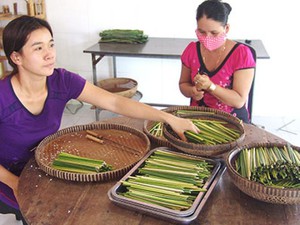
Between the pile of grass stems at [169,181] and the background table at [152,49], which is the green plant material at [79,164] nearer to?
the pile of grass stems at [169,181]

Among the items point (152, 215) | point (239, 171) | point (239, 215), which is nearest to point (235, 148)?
point (239, 171)

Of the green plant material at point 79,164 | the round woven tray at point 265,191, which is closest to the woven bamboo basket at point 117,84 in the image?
the green plant material at point 79,164

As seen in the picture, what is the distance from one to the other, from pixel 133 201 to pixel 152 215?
84 millimetres

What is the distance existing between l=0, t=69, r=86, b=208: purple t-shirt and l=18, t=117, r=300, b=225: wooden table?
432mm

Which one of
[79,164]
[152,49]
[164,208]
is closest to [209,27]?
[79,164]

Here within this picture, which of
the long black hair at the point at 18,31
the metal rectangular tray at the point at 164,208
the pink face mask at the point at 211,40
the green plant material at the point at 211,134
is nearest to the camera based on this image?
the metal rectangular tray at the point at 164,208

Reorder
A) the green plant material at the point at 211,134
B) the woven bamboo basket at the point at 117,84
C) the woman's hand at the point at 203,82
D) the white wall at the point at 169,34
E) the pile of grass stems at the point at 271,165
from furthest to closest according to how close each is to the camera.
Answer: the woven bamboo basket at the point at 117,84 → the white wall at the point at 169,34 → the woman's hand at the point at 203,82 → the green plant material at the point at 211,134 → the pile of grass stems at the point at 271,165

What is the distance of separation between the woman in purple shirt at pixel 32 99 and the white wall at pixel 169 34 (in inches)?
83.4

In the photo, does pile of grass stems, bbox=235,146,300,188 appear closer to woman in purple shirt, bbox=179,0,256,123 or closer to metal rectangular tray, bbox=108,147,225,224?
metal rectangular tray, bbox=108,147,225,224

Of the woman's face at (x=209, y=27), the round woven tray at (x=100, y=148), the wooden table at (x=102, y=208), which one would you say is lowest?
the wooden table at (x=102, y=208)

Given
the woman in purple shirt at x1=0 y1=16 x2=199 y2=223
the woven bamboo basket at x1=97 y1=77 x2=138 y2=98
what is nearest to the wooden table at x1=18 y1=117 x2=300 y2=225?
the woman in purple shirt at x1=0 y1=16 x2=199 y2=223

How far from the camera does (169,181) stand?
4.48 feet

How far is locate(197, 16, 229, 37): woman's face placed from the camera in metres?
2.17

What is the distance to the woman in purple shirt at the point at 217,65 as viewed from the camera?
2172 millimetres
